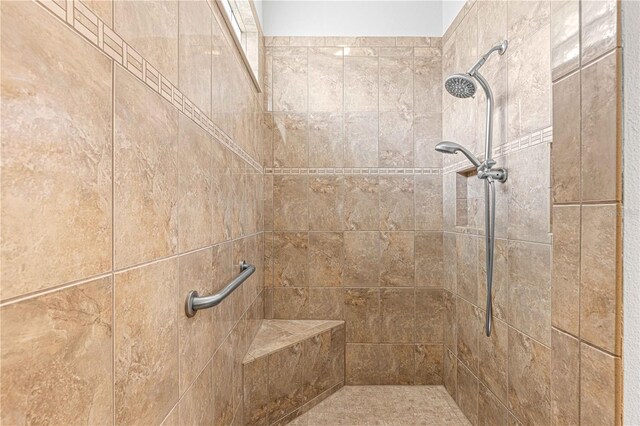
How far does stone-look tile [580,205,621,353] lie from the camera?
53 centimetres

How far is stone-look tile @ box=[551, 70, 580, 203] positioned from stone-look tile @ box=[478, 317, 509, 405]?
107 cm

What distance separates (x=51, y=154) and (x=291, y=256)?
1853 millimetres

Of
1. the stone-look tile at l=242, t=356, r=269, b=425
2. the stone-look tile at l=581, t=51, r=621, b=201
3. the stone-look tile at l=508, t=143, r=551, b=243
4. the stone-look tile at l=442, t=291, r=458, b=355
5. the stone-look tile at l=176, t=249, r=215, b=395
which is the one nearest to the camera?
the stone-look tile at l=581, t=51, r=621, b=201

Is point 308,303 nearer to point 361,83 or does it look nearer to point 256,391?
point 256,391

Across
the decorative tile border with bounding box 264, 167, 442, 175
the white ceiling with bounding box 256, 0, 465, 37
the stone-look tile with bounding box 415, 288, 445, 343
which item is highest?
the white ceiling with bounding box 256, 0, 465, 37

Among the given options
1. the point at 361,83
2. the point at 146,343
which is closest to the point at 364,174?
the point at 361,83

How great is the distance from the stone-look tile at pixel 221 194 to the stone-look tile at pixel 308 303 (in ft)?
3.33

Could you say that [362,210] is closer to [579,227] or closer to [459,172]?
[459,172]

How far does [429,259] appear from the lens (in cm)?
223

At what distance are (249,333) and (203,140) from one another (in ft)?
3.76

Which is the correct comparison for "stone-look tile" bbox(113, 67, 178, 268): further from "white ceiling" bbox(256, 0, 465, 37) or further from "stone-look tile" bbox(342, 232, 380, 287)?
"white ceiling" bbox(256, 0, 465, 37)

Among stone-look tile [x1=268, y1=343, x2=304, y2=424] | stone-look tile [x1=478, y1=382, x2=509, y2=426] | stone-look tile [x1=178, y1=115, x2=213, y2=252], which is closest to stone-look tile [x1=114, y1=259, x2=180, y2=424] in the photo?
stone-look tile [x1=178, y1=115, x2=213, y2=252]

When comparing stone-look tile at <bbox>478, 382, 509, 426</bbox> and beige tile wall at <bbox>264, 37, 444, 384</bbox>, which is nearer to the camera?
stone-look tile at <bbox>478, 382, 509, 426</bbox>

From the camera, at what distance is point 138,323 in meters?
0.66
